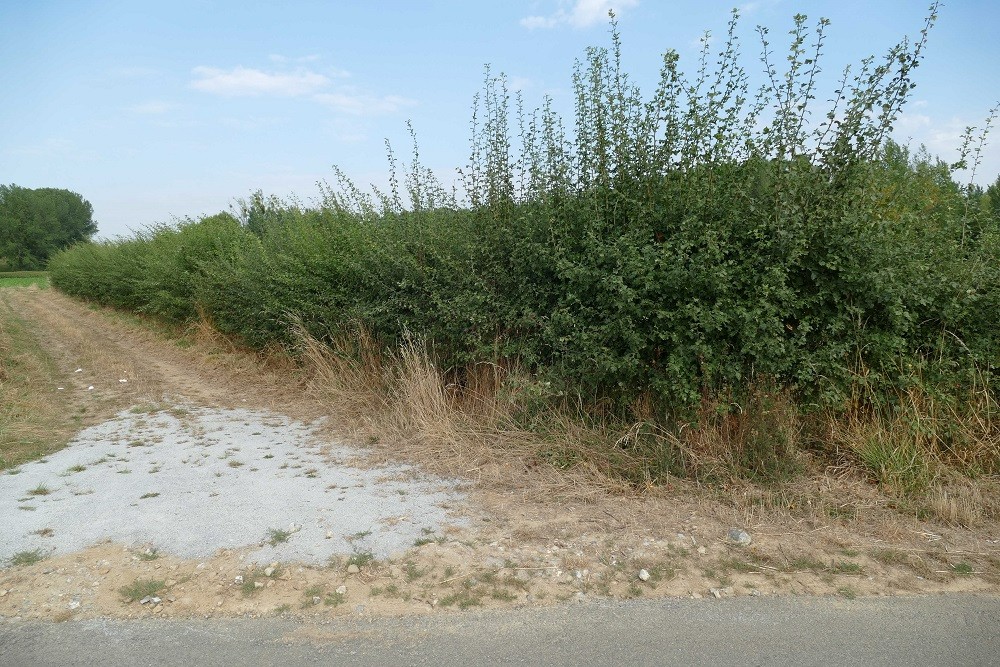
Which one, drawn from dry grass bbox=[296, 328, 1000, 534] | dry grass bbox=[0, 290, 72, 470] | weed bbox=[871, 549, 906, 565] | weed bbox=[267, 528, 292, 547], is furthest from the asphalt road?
dry grass bbox=[0, 290, 72, 470]

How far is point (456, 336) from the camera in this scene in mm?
7094

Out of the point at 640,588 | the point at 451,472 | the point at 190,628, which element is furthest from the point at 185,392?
the point at 640,588

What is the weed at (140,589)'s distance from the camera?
3.66 meters

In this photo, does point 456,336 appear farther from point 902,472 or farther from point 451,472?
point 902,472

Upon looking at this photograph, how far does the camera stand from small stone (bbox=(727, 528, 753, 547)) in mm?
4176

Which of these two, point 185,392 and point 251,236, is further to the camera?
point 251,236

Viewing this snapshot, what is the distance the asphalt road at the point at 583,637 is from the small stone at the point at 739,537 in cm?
64

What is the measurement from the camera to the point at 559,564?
3.94m

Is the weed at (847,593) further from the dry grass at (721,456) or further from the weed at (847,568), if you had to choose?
the dry grass at (721,456)

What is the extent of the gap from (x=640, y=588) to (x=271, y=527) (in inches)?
102

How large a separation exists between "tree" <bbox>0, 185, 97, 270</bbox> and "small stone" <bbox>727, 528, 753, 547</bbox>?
281 feet

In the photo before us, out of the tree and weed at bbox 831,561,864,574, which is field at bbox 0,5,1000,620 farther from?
the tree

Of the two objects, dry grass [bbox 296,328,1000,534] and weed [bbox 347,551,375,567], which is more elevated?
dry grass [bbox 296,328,1000,534]

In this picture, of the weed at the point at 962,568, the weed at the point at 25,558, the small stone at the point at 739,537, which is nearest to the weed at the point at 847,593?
the small stone at the point at 739,537
